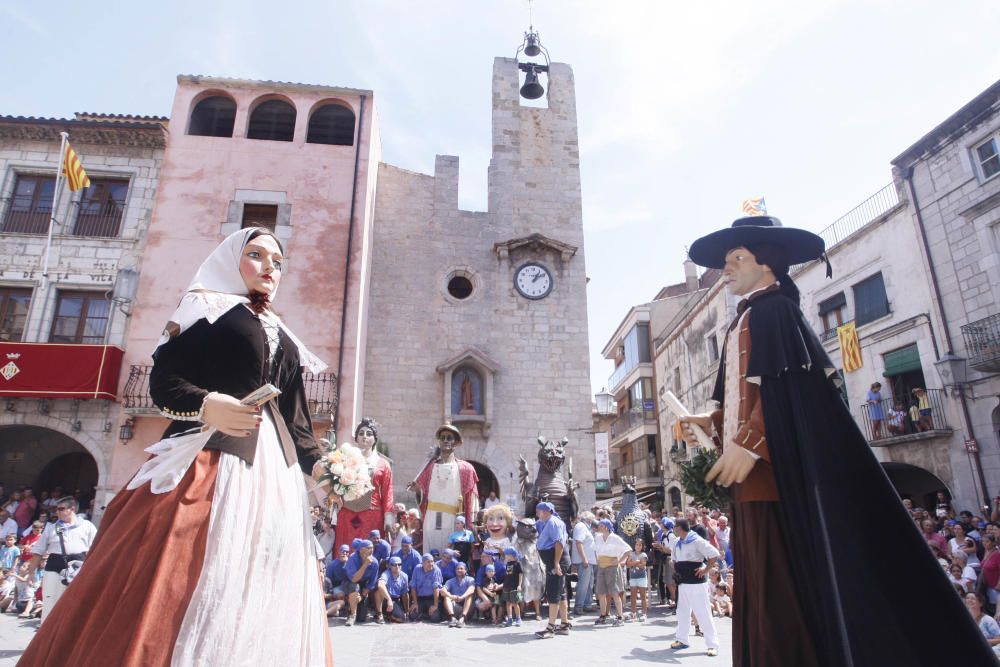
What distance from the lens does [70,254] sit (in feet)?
48.8

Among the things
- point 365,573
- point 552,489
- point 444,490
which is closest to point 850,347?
point 552,489

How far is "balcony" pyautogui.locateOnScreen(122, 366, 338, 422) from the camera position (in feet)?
44.1

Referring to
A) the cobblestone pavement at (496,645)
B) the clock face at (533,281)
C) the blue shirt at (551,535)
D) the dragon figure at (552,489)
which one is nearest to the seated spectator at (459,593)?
the cobblestone pavement at (496,645)

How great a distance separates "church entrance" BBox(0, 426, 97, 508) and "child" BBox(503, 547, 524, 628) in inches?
485

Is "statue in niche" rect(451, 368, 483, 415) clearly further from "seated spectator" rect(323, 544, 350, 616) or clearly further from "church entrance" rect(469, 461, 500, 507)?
"seated spectator" rect(323, 544, 350, 616)

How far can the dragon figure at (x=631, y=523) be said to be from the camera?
10.5 m

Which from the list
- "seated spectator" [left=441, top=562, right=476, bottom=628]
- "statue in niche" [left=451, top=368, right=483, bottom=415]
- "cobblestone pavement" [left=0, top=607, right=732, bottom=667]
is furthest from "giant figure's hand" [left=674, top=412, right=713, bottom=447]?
"statue in niche" [left=451, top=368, right=483, bottom=415]

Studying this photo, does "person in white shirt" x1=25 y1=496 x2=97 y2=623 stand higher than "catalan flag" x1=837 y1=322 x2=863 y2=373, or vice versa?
"catalan flag" x1=837 y1=322 x2=863 y2=373

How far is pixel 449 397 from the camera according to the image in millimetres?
15414

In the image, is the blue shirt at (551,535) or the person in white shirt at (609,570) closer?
the blue shirt at (551,535)

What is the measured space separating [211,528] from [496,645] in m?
5.05

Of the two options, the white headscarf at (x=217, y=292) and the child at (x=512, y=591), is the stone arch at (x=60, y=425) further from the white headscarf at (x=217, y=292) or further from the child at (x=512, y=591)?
the white headscarf at (x=217, y=292)

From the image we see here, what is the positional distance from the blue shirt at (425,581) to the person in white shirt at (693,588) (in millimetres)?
3213

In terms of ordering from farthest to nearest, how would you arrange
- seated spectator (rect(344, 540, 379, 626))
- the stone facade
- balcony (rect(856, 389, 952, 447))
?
balcony (rect(856, 389, 952, 447))
the stone facade
seated spectator (rect(344, 540, 379, 626))
